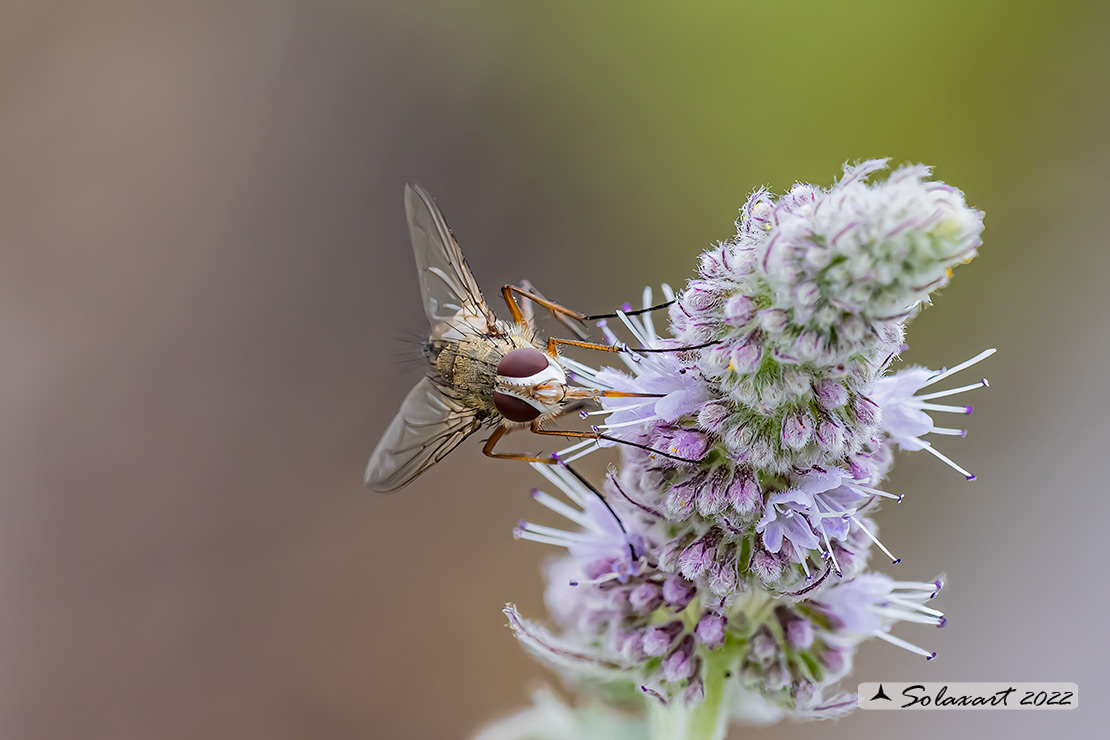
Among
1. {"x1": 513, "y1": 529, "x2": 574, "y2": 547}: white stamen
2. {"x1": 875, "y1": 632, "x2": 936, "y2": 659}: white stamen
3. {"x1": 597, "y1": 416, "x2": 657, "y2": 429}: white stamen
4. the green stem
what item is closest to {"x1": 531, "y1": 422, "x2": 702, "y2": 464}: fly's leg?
{"x1": 597, "y1": 416, "x2": 657, "y2": 429}: white stamen

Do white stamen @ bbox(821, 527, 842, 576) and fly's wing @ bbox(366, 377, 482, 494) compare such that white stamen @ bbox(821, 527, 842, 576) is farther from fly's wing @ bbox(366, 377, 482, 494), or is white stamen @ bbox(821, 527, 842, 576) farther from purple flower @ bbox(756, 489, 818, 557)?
fly's wing @ bbox(366, 377, 482, 494)

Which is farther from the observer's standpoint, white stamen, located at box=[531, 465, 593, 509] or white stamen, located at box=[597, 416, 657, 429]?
white stamen, located at box=[531, 465, 593, 509]

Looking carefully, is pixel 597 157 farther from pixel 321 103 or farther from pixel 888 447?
pixel 888 447

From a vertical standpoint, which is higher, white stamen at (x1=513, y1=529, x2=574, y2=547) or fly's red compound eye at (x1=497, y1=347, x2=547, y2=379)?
fly's red compound eye at (x1=497, y1=347, x2=547, y2=379)

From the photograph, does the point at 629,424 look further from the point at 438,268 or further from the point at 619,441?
the point at 438,268

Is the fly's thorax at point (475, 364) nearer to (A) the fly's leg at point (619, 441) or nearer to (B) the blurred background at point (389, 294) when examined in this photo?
(A) the fly's leg at point (619, 441)

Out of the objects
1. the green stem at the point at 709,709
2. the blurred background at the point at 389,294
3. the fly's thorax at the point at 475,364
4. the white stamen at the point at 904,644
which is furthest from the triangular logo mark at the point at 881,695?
the blurred background at the point at 389,294

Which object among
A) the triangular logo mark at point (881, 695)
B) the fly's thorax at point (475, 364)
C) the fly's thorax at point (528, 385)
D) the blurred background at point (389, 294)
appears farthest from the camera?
the blurred background at point (389, 294)

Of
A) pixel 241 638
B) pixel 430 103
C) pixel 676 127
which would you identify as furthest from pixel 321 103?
pixel 241 638
